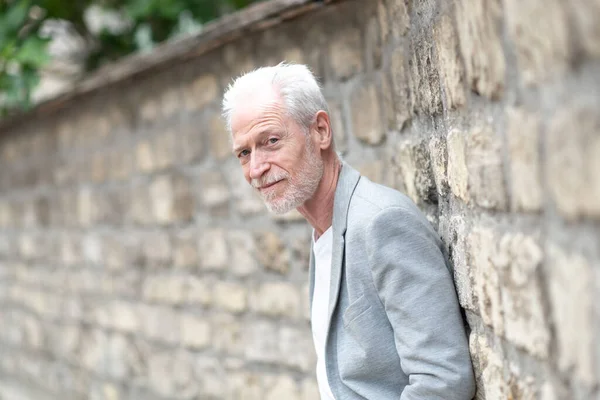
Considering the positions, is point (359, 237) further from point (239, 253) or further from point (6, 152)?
point (6, 152)

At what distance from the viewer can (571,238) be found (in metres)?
1.22

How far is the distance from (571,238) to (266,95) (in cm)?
110

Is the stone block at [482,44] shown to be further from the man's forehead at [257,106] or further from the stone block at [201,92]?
the stone block at [201,92]

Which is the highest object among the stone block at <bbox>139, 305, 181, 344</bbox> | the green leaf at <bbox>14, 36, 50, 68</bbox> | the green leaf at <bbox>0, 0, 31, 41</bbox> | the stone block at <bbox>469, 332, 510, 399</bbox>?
the green leaf at <bbox>0, 0, 31, 41</bbox>

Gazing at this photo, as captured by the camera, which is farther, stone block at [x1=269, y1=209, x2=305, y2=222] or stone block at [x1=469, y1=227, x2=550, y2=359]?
stone block at [x1=269, y1=209, x2=305, y2=222]

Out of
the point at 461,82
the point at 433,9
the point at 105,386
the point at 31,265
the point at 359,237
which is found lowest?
the point at 105,386

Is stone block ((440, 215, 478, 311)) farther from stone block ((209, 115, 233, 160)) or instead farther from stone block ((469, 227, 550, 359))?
stone block ((209, 115, 233, 160))

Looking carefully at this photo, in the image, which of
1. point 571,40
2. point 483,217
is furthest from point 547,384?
point 571,40

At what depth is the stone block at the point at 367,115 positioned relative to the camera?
2.90 meters

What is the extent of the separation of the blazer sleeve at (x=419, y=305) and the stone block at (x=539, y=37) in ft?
2.26

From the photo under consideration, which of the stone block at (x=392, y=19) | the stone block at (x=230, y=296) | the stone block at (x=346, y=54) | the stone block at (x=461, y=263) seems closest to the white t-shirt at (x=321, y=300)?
the stone block at (x=461, y=263)

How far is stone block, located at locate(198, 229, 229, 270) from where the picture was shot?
4.05 m

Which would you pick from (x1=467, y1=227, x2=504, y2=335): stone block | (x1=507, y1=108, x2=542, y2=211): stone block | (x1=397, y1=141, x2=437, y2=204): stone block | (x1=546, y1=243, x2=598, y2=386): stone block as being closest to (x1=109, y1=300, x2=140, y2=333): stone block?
(x1=397, y1=141, x2=437, y2=204): stone block

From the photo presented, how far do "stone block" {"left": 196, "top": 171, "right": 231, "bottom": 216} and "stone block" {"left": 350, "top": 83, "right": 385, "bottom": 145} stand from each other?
3.58ft
